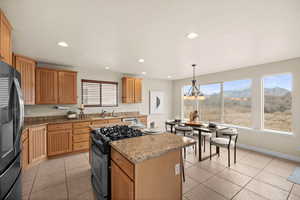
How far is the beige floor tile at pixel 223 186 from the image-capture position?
2.01 metres

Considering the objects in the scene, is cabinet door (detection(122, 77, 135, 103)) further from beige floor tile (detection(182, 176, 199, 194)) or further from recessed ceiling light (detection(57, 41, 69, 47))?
beige floor tile (detection(182, 176, 199, 194))

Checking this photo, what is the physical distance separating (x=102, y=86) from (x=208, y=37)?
3.65 metres

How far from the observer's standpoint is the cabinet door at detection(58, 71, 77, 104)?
138 inches

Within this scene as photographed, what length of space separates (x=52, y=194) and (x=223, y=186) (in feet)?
9.33

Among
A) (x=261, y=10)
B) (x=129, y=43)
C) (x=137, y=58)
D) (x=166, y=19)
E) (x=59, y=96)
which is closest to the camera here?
(x=261, y=10)

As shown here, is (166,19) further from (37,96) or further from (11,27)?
(37,96)

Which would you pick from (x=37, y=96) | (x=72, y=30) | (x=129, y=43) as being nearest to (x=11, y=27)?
(x=72, y=30)

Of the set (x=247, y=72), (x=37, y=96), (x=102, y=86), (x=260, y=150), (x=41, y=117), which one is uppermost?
(x=247, y=72)

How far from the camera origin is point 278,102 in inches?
137

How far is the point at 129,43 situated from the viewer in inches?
92.4

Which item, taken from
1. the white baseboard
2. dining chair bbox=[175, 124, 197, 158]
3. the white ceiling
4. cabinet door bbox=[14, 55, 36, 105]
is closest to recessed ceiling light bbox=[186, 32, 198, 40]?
the white ceiling

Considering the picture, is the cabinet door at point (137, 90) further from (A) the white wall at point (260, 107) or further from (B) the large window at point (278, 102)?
(B) the large window at point (278, 102)

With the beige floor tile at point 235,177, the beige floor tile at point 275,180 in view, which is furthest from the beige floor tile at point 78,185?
the beige floor tile at point 275,180

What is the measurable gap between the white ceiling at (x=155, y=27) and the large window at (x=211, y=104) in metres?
2.06
